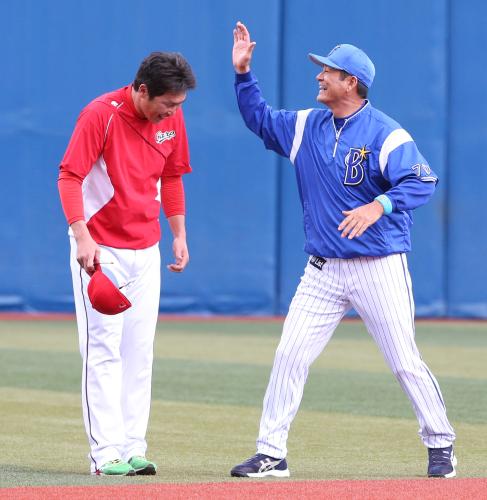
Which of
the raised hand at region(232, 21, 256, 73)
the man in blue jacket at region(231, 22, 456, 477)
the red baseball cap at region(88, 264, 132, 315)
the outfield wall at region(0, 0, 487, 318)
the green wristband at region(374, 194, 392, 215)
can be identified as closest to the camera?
the red baseball cap at region(88, 264, 132, 315)

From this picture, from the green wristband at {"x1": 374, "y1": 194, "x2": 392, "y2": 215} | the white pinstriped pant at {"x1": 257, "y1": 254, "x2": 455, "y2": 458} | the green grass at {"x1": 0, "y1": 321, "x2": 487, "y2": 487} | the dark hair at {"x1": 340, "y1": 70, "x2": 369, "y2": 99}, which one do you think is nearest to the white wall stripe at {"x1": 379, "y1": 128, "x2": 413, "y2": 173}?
the green wristband at {"x1": 374, "y1": 194, "x2": 392, "y2": 215}

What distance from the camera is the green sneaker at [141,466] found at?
6.29 m

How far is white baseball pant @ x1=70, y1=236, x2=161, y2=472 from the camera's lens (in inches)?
243

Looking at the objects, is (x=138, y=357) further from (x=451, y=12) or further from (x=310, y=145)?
(x=451, y=12)

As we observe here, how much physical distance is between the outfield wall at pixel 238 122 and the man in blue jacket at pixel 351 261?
12777mm

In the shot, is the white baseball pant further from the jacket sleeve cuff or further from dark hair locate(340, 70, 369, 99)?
dark hair locate(340, 70, 369, 99)

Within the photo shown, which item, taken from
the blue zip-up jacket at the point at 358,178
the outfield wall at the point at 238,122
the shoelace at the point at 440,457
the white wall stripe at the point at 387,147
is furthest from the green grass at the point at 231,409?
the outfield wall at the point at 238,122

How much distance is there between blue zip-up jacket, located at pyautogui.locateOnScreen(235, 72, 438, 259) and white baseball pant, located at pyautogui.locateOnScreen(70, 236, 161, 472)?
2.69 feet

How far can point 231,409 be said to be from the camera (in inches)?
378

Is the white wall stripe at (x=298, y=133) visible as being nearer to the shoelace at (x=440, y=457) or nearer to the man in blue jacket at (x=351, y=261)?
the man in blue jacket at (x=351, y=261)

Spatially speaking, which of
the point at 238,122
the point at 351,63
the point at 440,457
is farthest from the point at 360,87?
the point at 238,122

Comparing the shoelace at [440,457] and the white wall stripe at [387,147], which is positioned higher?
the white wall stripe at [387,147]

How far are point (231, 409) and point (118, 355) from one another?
3455mm

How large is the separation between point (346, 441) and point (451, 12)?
12691 mm
